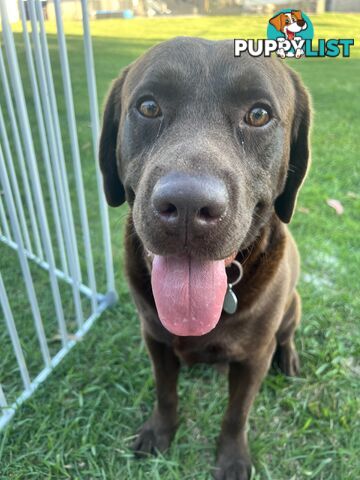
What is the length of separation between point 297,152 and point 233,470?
142cm

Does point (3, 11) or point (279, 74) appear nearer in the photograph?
point (279, 74)

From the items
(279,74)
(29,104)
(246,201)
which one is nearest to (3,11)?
(29,104)

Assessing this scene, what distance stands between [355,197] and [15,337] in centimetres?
323

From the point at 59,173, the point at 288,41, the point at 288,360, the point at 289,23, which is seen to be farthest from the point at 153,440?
the point at 289,23

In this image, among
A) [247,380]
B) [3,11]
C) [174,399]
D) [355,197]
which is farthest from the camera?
[355,197]

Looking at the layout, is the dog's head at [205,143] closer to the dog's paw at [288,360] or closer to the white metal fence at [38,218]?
the white metal fence at [38,218]

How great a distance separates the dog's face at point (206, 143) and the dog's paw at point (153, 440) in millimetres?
1082

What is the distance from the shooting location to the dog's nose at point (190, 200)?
3.96ft

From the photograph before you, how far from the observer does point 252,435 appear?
2238 mm

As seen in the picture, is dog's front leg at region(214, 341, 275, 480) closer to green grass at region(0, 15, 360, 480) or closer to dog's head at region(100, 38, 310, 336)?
green grass at region(0, 15, 360, 480)

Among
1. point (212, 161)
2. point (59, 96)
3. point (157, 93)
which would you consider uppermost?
point (157, 93)

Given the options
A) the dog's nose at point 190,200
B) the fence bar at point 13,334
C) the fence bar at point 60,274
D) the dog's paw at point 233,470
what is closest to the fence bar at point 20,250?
the fence bar at point 13,334

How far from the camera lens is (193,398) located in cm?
238

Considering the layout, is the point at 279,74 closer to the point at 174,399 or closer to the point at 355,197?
the point at 174,399
